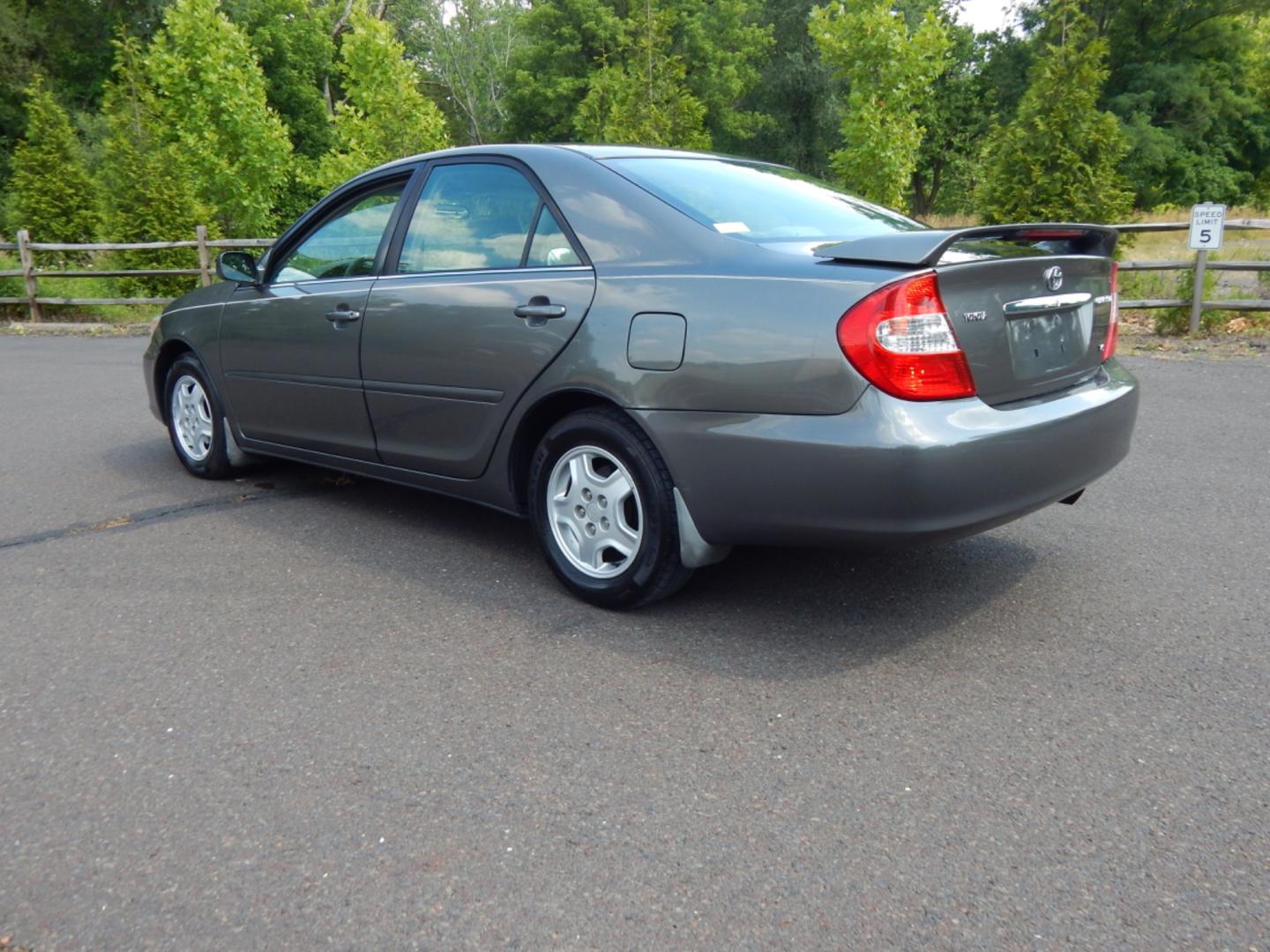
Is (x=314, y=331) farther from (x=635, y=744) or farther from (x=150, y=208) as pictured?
(x=150, y=208)

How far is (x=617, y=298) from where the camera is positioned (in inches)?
138

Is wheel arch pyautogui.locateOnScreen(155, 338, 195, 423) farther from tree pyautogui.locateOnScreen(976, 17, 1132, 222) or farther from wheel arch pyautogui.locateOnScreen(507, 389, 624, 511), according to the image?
tree pyautogui.locateOnScreen(976, 17, 1132, 222)

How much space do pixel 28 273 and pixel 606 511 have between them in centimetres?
1481

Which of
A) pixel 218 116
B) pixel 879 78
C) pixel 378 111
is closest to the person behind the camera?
pixel 879 78

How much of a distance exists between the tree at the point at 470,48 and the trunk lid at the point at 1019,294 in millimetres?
45915

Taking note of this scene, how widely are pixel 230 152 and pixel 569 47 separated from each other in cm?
2518

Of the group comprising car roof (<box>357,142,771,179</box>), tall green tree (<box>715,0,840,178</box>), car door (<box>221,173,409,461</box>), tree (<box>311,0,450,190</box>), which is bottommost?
car door (<box>221,173,409,461</box>)

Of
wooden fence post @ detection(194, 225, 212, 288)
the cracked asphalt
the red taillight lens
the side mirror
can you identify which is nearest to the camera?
the cracked asphalt

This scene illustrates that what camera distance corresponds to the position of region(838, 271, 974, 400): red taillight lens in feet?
9.84

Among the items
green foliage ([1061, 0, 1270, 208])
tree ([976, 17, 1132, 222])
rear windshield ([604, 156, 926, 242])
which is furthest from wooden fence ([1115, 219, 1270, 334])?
green foliage ([1061, 0, 1270, 208])

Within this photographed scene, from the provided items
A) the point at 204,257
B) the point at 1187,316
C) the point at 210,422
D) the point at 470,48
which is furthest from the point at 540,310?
the point at 470,48

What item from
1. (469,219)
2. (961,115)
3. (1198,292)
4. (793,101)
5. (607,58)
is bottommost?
(1198,292)

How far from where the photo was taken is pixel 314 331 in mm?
4699

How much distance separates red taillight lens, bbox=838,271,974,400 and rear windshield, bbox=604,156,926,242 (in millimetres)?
600
